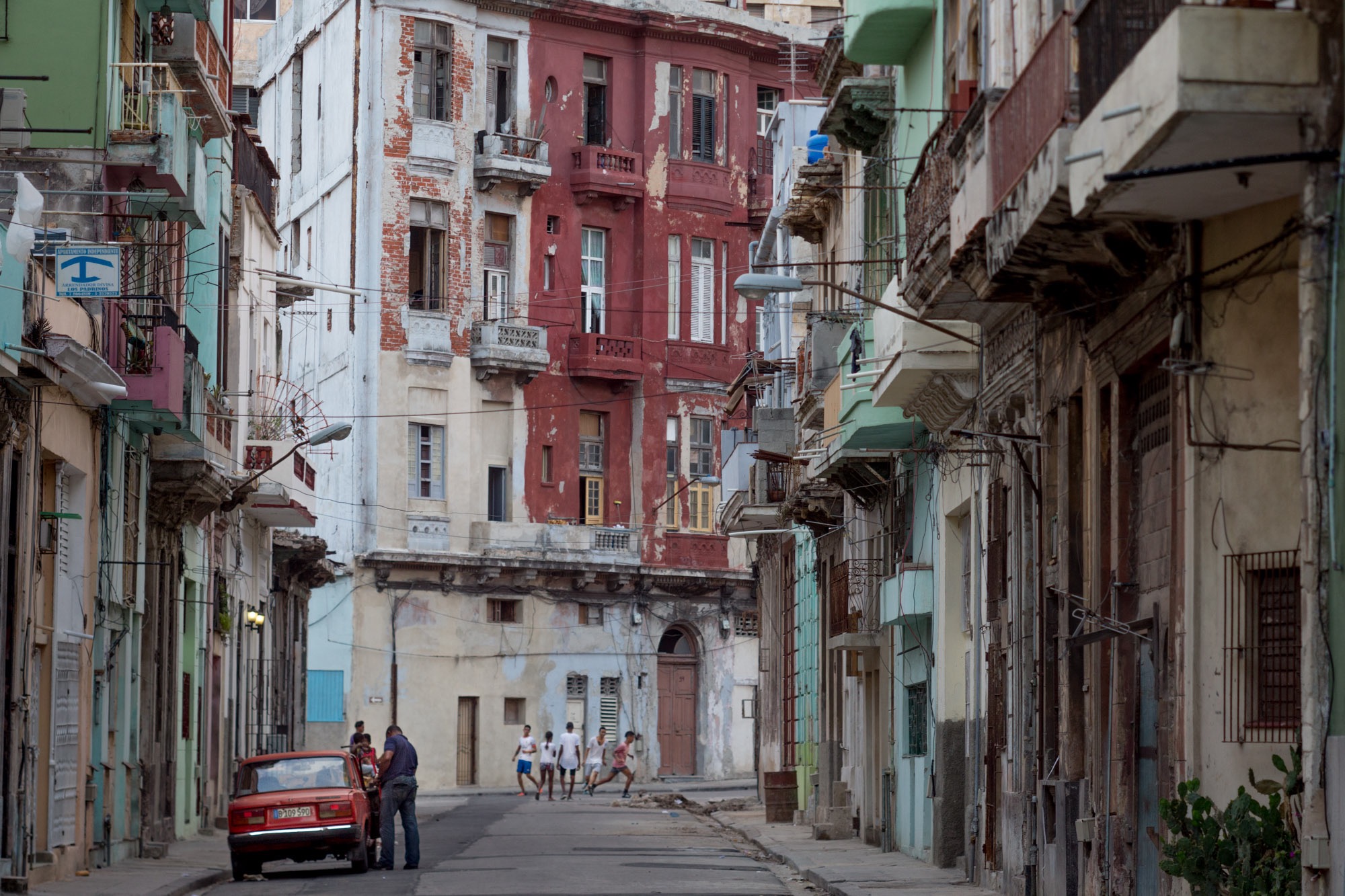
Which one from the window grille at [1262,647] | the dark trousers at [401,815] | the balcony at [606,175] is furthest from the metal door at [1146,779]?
the balcony at [606,175]

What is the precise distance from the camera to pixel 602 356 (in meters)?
56.9

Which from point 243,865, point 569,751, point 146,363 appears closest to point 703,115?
point 569,751

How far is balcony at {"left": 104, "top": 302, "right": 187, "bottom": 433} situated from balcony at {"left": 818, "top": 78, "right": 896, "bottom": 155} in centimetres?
867

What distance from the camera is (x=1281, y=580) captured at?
1274cm

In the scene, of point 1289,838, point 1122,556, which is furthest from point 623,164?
point 1289,838

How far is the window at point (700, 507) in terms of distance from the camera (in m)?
58.6

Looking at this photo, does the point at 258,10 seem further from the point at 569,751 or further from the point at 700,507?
the point at 569,751

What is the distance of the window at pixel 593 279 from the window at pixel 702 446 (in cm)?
392

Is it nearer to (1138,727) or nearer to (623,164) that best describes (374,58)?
(623,164)

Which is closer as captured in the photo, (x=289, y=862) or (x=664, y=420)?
(x=289, y=862)

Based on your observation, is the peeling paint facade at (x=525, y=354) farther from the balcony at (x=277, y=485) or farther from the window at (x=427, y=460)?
the balcony at (x=277, y=485)

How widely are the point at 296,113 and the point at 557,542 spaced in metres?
14.4

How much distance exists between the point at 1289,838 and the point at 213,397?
898 inches

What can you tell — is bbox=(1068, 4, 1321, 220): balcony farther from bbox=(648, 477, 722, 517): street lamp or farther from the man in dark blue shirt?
bbox=(648, 477, 722, 517): street lamp
